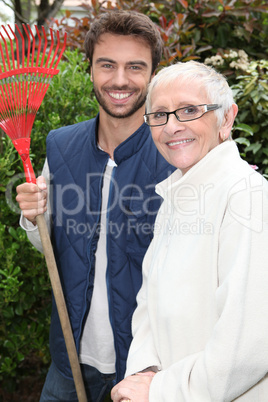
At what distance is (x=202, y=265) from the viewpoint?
1422mm

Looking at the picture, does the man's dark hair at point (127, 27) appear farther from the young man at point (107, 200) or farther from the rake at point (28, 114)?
the rake at point (28, 114)

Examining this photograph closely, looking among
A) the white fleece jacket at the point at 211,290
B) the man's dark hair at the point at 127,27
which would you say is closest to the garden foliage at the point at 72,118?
the man's dark hair at the point at 127,27

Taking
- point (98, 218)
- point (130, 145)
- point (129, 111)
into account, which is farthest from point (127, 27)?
point (98, 218)

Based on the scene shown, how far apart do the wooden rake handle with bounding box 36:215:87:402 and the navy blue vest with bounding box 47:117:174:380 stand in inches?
4.4

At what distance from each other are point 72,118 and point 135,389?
2.16m

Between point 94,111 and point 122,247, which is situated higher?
point 94,111

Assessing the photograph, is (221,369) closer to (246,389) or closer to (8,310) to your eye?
(246,389)

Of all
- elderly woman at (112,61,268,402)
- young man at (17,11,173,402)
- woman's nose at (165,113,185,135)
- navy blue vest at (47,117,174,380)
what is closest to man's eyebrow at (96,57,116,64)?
young man at (17,11,173,402)

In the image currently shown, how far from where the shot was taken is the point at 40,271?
9.84 feet

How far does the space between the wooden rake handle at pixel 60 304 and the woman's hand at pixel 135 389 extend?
60 centimetres

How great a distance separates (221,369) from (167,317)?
268 mm

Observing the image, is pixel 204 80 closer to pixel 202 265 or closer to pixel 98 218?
pixel 202 265

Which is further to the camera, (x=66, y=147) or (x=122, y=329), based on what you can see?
(x=66, y=147)

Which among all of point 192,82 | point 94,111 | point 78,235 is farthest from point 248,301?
point 94,111
